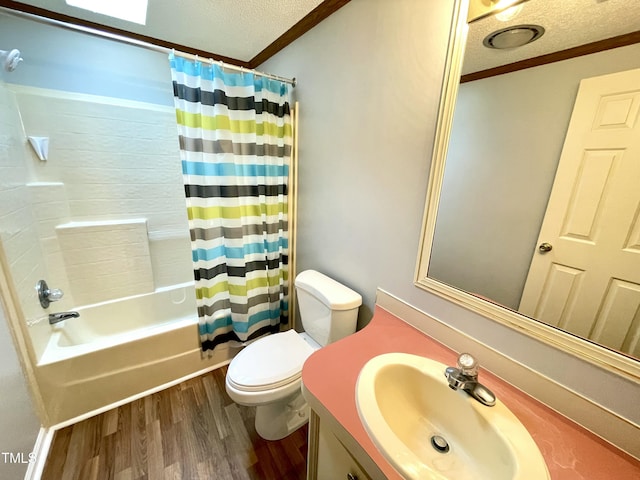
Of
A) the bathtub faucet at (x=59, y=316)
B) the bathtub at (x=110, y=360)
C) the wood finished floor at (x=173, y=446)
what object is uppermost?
the bathtub faucet at (x=59, y=316)

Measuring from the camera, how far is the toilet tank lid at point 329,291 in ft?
4.03

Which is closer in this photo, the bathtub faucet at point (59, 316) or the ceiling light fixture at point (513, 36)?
the ceiling light fixture at point (513, 36)

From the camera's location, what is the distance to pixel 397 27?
979mm

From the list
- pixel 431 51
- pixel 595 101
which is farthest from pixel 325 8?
pixel 595 101

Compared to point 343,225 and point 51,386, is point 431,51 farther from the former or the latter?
point 51,386

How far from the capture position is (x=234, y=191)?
59.6 inches

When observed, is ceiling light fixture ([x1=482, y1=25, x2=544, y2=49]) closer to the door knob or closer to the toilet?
the door knob

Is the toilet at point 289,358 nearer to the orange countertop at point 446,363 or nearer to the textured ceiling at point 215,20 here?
the orange countertop at point 446,363

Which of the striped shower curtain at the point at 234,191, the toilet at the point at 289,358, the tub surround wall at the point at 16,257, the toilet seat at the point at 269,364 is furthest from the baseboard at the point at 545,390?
the tub surround wall at the point at 16,257

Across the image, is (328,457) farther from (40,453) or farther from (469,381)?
(40,453)

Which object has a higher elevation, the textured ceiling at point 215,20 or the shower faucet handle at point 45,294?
the textured ceiling at point 215,20

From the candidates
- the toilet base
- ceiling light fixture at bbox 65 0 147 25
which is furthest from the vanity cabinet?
ceiling light fixture at bbox 65 0 147 25

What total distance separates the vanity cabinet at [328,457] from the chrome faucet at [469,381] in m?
0.34

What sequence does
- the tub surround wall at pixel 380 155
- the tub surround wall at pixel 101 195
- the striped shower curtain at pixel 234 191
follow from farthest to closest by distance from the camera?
1. the tub surround wall at pixel 101 195
2. the striped shower curtain at pixel 234 191
3. the tub surround wall at pixel 380 155
